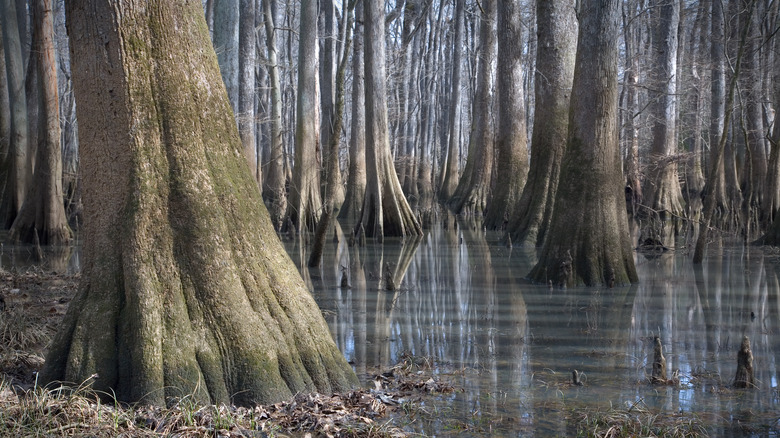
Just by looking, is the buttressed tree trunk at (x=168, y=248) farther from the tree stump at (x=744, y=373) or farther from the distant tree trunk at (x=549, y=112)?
the distant tree trunk at (x=549, y=112)

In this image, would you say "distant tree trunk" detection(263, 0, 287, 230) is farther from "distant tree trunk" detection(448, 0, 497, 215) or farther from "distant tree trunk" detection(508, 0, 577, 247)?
"distant tree trunk" detection(508, 0, 577, 247)

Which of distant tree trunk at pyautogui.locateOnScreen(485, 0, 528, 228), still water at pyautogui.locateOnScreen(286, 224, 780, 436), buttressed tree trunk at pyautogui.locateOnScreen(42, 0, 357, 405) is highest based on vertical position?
distant tree trunk at pyautogui.locateOnScreen(485, 0, 528, 228)

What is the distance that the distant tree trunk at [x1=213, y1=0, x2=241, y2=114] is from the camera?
11.5 m

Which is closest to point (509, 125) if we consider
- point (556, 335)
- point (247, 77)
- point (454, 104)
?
point (247, 77)

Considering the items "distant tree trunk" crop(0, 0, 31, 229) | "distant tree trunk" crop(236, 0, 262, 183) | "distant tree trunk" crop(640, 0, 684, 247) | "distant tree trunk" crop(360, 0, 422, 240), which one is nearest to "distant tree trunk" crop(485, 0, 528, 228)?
"distant tree trunk" crop(360, 0, 422, 240)

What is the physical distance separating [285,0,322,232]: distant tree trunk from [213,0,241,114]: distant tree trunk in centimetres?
297

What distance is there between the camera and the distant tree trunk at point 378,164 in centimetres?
1281

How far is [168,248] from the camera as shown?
3713mm

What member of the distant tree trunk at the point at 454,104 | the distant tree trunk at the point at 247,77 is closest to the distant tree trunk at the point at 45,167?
the distant tree trunk at the point at 247,77

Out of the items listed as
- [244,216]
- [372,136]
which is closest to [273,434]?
[244,216]

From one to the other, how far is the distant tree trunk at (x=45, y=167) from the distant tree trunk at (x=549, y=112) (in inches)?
297

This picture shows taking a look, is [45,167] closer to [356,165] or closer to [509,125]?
[356,165]

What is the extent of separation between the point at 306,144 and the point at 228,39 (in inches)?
140

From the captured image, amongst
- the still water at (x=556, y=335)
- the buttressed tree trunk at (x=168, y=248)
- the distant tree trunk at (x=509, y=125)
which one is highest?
the distant tree trunk at (x=509, y=125)
